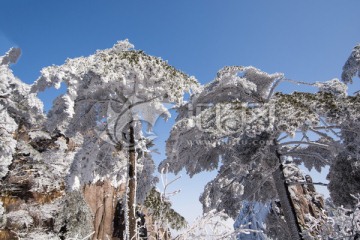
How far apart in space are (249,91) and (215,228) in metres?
7.37

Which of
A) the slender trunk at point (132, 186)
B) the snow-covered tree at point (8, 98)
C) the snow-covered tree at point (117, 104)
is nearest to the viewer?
the slender trunk at point (132, 186)

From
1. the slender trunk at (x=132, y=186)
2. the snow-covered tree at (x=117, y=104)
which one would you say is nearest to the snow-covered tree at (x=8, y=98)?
the snow-covered tree at (x=117, y=104)

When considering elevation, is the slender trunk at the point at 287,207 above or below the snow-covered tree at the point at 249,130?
below

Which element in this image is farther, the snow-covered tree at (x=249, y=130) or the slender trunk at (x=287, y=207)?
the slender trunk at (x=287, y=207)

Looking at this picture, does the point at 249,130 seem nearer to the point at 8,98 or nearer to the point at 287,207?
the point at 287,207

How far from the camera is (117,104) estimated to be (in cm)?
873

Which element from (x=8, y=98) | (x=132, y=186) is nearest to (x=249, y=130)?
(x=132, y=186)

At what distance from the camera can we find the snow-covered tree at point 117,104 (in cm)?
772

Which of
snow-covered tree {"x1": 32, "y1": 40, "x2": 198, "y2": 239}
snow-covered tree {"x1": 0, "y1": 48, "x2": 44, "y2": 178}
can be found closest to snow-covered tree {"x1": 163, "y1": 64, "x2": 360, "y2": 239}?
snow-covered tree {"x1": 32, "y1": 40, "x2": 198, "y2": 239}

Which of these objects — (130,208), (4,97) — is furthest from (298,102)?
(4,97)

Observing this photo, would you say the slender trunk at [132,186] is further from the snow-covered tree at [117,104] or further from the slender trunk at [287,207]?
the slender trunk at [287,207]

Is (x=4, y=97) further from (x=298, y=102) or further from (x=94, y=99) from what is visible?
(x=298, y=102)

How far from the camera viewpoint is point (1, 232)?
1197 cm

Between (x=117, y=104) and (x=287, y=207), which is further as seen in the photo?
(x=287, y=207)
